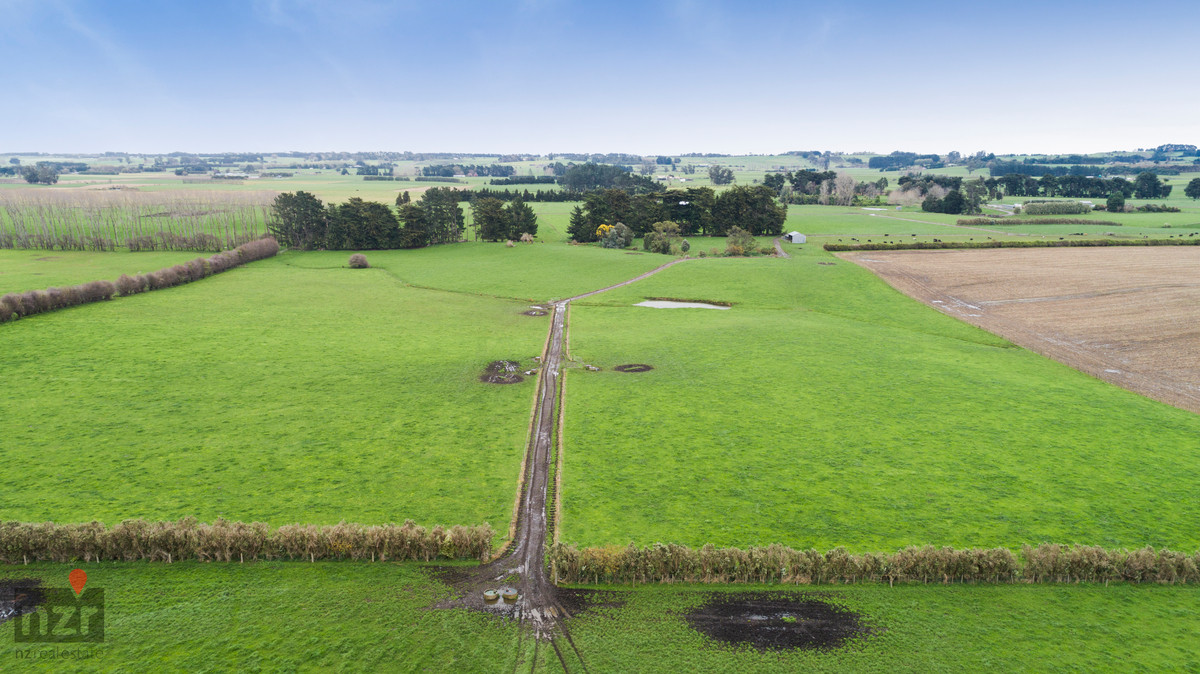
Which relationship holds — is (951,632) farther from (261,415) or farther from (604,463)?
(261,415)

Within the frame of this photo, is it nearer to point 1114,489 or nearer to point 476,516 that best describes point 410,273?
point 476,516

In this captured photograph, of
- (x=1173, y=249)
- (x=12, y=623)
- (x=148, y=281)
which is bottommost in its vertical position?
(x=12, y=623)

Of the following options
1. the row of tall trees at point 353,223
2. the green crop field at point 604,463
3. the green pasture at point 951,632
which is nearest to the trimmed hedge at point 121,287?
the green crop field at point 604,463

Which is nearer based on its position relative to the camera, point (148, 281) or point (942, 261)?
point (148, 281)

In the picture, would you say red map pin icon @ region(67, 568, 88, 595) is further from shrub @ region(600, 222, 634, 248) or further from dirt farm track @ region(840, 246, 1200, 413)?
shrub @ region(600, 222, 634, 248)

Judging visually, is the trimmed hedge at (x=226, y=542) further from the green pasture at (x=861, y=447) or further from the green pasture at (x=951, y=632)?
the green pasture at (x=951, y=632)

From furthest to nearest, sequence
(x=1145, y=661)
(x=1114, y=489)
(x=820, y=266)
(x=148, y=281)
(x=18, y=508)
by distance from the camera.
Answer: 1. (x=820, y=266)
2. (x=148, y=281)
3. (x=1114, y=489)
4. (x=18, y=508)
5. (x=1145, y=661)

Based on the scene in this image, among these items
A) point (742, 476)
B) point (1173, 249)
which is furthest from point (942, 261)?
point (742, 476)
